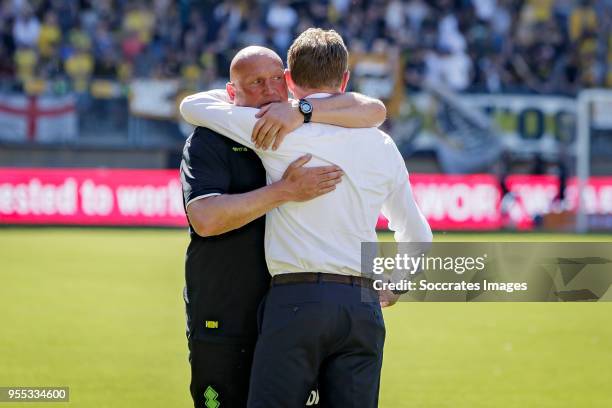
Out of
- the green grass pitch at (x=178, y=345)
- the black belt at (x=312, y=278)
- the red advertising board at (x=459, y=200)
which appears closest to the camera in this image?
the black belt at (x=312, y=278)

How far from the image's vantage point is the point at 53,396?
7.68 metres

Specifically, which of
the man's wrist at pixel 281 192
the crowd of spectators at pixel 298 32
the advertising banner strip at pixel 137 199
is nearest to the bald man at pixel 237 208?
the man's wrist at pixel 281 192

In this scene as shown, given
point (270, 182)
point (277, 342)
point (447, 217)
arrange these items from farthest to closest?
point (447, 217) → point (270, 182) → point (277, 342)

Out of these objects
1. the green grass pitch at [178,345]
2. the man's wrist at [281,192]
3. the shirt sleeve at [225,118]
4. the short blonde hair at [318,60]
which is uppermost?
the short blonde hair at [318,60]

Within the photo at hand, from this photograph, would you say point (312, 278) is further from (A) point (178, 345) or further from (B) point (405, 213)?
(A) point (178, 345)

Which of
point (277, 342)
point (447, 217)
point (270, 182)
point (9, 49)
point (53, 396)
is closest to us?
point (277, 342)

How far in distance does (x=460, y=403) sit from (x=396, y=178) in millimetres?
3776

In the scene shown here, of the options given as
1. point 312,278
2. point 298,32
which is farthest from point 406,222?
point 298,32

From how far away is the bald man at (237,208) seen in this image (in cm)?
423

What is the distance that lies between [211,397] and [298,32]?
77.8ft

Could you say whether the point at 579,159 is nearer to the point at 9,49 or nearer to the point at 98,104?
the point at 98,104

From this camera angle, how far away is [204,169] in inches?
172

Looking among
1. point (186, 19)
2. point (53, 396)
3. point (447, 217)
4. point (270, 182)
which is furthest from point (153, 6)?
point (270, 182)

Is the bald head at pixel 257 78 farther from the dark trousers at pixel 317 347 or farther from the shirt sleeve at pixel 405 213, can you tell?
the dark trousers at pixel 317 347
